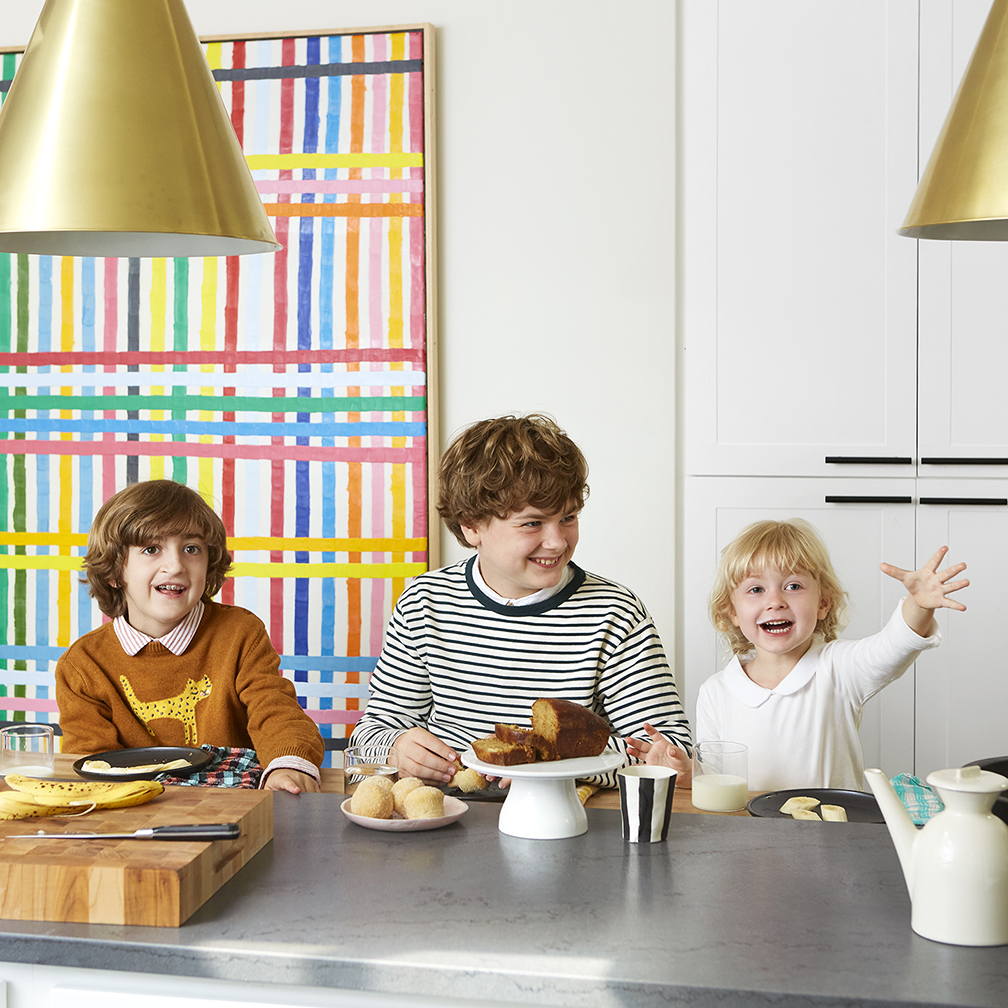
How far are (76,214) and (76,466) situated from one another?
1948mm

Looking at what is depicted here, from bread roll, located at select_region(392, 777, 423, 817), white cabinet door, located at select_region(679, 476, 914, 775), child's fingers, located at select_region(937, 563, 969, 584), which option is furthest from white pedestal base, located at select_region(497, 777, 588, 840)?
white cabinet door, located at select_region(679, 476, 914, 775)

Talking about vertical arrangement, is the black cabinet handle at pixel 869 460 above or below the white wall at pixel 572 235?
below

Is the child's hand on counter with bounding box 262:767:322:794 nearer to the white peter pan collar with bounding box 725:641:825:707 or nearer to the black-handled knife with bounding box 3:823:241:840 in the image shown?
the black-handled knife with bounding box 3:823:241:840

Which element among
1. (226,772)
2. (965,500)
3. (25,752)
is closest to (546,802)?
(226,772)

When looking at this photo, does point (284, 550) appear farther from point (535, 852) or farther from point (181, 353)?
point (535, 852)

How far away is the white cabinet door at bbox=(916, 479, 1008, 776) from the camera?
8.16 feet

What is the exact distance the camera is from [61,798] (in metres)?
1.15

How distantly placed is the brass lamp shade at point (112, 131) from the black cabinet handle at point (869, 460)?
1.79 meters

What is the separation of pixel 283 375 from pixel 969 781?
2123 mm

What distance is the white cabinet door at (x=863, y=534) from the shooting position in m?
2.51

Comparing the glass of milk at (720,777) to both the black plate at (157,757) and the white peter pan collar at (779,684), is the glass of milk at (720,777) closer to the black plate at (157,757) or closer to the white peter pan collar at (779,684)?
the white peter pan collar at (779,684)

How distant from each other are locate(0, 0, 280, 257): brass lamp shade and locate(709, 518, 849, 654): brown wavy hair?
1221mm

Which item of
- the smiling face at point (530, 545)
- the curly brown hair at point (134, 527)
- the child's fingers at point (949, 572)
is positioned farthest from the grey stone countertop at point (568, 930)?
the curly brown hair at point (134, 527)

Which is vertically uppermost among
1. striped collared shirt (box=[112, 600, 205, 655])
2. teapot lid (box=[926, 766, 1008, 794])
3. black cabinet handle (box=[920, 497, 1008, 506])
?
black cabinet handle (box=[920, 497, 1008, 506])
